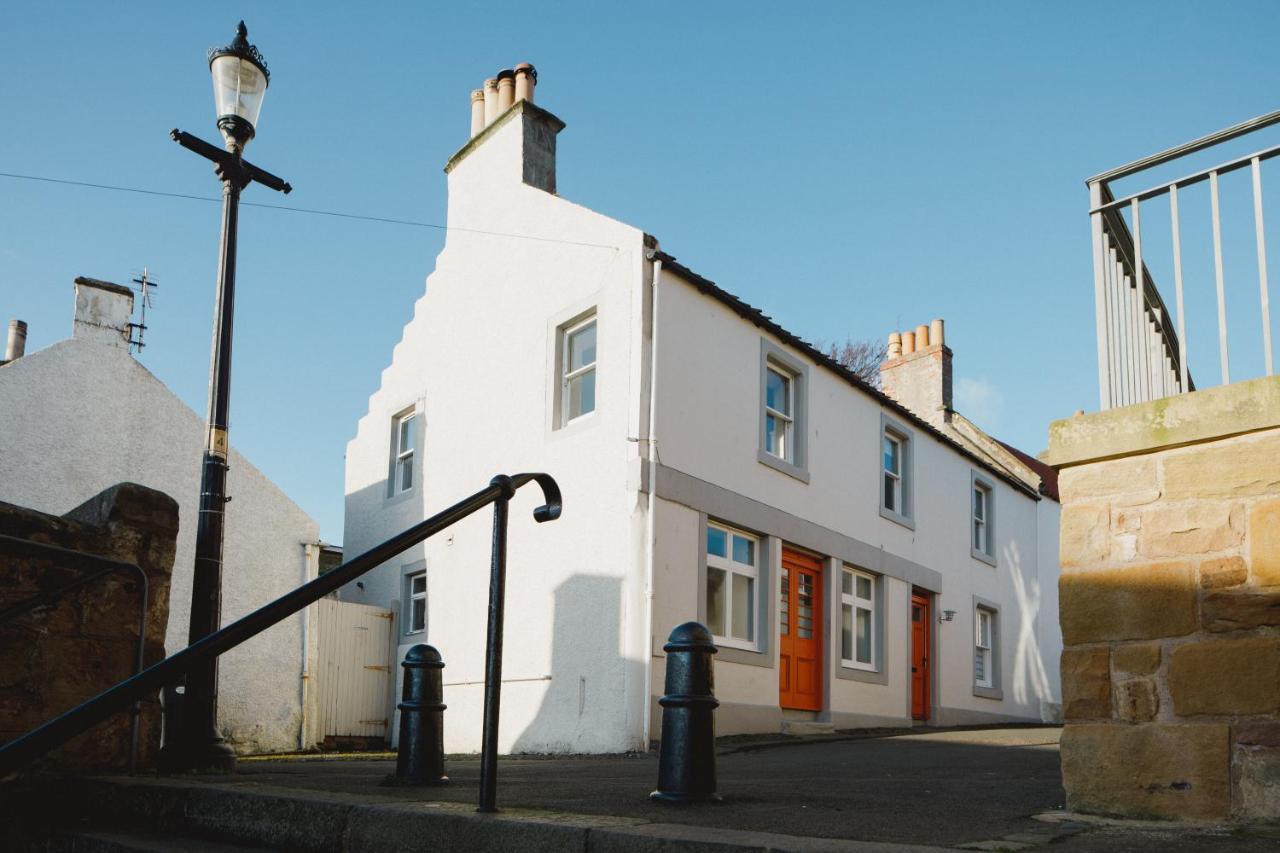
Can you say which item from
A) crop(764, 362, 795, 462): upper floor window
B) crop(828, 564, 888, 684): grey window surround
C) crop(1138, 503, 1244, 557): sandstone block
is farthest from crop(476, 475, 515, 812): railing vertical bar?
crop(828, 564, 888, 684): grey window surround

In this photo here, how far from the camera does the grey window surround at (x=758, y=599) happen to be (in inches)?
526

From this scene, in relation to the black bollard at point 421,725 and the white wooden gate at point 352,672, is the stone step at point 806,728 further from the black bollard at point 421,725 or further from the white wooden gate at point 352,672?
the black bollard at point 421,725

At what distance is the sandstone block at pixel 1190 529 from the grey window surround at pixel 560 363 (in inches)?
379

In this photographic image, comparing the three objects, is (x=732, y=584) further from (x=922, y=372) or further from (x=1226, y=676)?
(x=922, y=372)

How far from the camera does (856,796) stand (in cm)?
544

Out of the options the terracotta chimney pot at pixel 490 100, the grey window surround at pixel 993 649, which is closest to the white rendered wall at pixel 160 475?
the terracotta chimney pot at pixel 490 100

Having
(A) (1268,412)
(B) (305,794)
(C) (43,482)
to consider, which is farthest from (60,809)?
(C) (43,482)

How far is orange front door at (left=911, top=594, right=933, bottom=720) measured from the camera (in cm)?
1845

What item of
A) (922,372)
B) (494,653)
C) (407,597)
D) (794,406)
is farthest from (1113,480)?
(922,372)

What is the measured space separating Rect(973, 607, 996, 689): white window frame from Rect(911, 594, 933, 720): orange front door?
1903 millimetres

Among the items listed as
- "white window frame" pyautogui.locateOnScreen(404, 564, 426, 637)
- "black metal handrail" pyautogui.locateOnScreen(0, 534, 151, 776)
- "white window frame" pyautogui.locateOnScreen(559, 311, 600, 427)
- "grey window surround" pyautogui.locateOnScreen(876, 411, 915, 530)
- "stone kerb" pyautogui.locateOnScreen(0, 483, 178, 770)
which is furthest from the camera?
"grey window surround" pyautogui.locateOnScreen(876, 411, 915, 530)

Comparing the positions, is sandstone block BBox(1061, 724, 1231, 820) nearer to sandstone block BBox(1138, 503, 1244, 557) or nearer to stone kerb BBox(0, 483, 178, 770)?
sandstone block BBox(1138, 503, 1244, 557)

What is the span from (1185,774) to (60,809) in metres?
4.91

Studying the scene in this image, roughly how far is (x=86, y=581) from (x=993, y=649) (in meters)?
18.6
